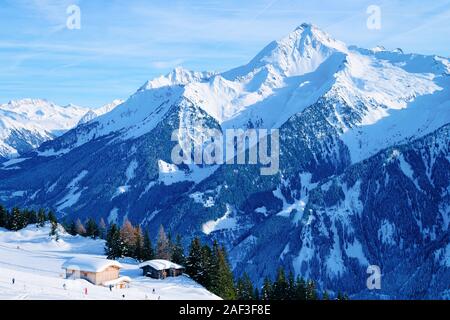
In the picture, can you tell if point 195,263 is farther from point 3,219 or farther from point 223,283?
point 3,219

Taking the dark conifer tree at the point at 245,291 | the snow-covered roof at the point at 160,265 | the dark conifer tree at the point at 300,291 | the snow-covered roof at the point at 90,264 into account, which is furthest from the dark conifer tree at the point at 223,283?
the snow-covered roof at the point at 90,264

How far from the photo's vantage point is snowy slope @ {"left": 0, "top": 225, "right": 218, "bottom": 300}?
6968 centimetres

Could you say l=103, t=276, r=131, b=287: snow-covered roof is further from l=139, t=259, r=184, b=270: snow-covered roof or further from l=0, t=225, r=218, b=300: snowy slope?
l=139, t=259, r=184, b=270: snow-covered roof

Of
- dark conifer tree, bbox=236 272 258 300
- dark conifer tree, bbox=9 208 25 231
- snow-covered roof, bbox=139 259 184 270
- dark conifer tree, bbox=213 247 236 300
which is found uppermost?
dark conifer tree, bbox=9 208 25 231

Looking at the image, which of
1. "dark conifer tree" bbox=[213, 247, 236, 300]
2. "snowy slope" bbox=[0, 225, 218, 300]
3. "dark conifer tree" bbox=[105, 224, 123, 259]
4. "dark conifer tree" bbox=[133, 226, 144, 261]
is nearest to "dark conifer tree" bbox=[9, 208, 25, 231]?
"snowy slope" bbox=[0, 225, 218, 300]

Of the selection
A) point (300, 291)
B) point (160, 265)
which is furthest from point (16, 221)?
point (300, 291)

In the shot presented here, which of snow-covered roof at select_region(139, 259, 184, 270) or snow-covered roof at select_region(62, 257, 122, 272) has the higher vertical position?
snow-covered roof at select_region(62, 257, 122, 272)
